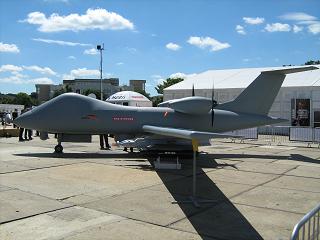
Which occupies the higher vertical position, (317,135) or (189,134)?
(189,134)

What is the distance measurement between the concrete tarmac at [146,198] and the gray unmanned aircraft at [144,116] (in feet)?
5.52

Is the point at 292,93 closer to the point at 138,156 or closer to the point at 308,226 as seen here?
the point at 138,156

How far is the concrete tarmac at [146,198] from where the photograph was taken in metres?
5.79

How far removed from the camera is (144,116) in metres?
14.8

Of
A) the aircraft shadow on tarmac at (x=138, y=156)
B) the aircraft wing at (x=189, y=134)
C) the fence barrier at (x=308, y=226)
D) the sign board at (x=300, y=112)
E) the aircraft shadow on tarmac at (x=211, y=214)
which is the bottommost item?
the aircraft shadow on tarmac at (x=211, y=214)

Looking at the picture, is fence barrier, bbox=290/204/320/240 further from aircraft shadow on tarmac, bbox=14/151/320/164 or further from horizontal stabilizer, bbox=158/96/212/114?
aircraft shadow on tarmac, bbox=14/151/320/164

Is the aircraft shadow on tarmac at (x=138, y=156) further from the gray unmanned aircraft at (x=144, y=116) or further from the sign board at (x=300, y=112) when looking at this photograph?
the sign board at (x=300, y=112)

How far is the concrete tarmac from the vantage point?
5785 millimetres

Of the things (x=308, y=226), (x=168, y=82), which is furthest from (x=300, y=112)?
(x=168, y=82)

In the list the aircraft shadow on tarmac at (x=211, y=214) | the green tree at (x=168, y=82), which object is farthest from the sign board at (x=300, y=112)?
the green tree at (x=168, y=82)

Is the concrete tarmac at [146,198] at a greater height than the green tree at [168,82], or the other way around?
the green tree at [168,82]

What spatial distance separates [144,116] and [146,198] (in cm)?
725

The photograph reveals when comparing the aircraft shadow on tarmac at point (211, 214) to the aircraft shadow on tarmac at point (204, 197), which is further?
the aircraft shadow on tarmac at point (204, 197)

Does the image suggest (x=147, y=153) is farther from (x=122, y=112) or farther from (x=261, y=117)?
(x=261, y=117)
